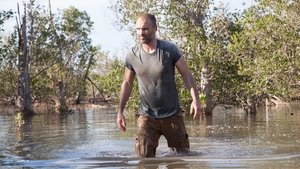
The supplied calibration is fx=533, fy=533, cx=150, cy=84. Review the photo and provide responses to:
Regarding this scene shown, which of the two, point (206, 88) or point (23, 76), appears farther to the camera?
point (23, 76)

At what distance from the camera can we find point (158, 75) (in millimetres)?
6445

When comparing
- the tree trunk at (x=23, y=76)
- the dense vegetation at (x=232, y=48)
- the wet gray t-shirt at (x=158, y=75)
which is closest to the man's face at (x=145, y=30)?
the wet gray t-shirt at (x=158, y=75)

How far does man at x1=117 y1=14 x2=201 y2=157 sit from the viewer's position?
6.43 meters

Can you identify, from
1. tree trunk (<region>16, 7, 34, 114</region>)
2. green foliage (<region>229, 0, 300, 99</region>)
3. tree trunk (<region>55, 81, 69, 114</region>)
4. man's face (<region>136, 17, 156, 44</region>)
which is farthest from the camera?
tree trunk (<region>55, 81, 69, 114</region>)

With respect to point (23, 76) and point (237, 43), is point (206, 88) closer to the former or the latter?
point (237, 43)

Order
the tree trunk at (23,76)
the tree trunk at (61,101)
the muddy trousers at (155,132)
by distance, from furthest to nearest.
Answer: the tree trunk at (61,101) < the tree trunk at (23,76) < the muddy trousers at (155,132)

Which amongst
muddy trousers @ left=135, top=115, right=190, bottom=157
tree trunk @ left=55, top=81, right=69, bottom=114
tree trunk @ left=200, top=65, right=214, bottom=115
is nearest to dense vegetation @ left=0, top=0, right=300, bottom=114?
tree trunk @ left=200, top=65, right=214, bottom=115

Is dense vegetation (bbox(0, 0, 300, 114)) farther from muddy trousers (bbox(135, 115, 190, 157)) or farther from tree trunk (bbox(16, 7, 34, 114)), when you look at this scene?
muddy trousers (bbox(135, 115, 190, 157))

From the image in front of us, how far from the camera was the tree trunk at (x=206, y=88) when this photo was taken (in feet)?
87.3

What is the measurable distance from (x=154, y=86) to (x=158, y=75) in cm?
15

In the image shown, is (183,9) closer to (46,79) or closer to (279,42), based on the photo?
(279,42)

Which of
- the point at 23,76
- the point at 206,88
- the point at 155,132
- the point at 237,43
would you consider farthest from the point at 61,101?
the point at 155,132

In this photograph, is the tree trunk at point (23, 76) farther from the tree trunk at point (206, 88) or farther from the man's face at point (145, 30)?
the man's face at point (145, 30)

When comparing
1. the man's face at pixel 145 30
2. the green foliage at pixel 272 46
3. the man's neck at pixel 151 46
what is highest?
the green foliage at pixel 272 46
